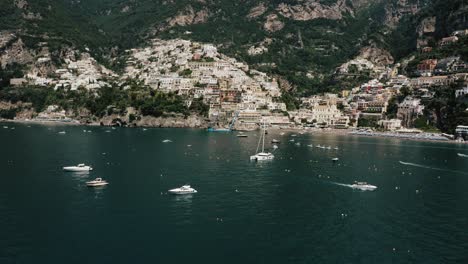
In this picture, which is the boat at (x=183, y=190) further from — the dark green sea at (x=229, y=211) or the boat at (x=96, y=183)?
the boat at (x=96, y=183)

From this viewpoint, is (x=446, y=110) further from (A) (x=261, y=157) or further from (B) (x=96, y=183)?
(B) (x=96, y=183)

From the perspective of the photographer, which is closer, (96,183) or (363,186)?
(96,183)

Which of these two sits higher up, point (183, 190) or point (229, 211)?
point (183, 190)

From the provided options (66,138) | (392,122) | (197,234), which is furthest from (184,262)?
(392,122)

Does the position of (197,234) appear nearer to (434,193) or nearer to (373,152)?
(434,193)

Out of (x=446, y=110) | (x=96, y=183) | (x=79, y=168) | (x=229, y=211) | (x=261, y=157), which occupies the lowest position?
(x=229, y=211)

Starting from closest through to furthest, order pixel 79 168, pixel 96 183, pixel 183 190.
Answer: pixel 183 190 < pixel 96 183 < pixel 79 168

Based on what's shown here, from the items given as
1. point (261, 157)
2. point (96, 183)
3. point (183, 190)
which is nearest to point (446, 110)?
point (261, 157)

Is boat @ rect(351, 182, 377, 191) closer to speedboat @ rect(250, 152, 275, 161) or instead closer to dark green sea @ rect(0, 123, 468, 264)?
dark green sea @ rect(0, 123, 468, 264)
